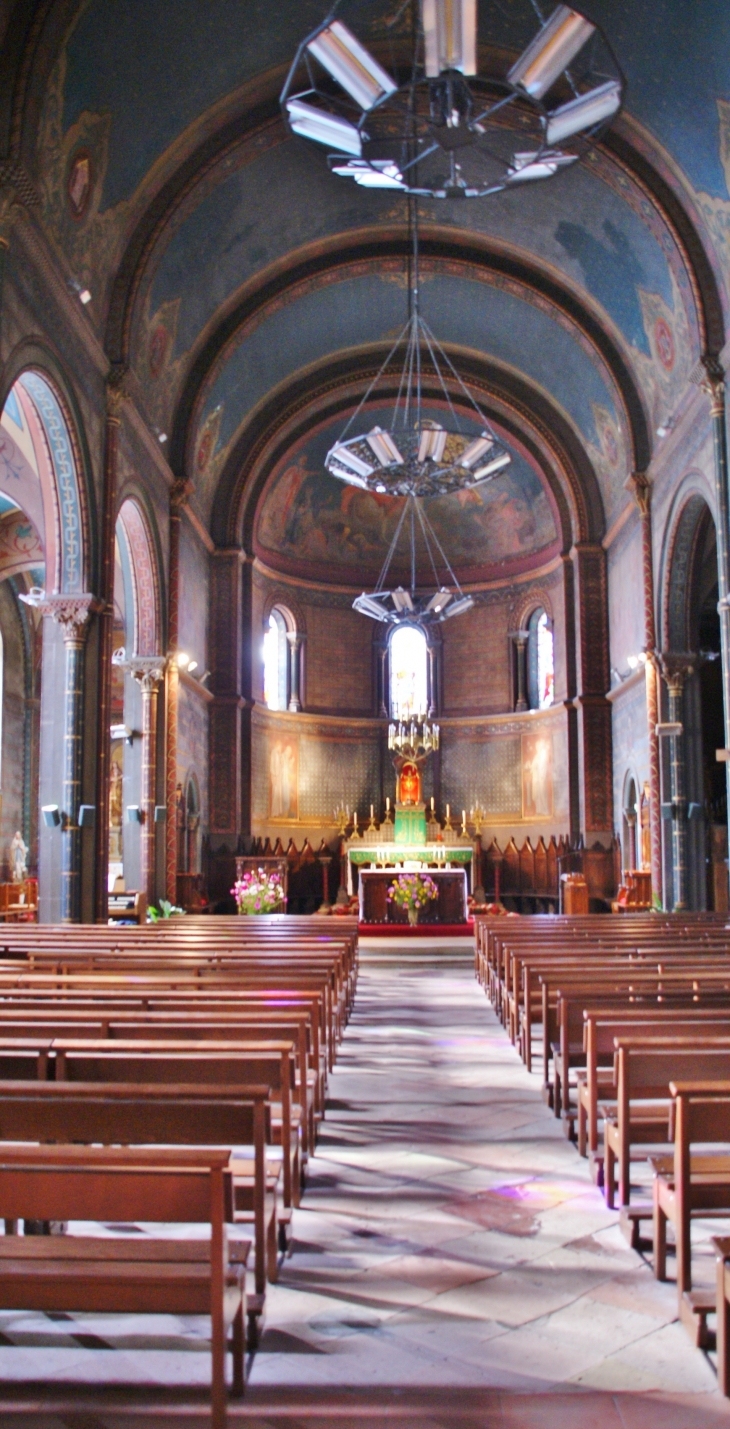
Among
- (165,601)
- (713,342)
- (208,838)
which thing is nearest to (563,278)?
(713,342)

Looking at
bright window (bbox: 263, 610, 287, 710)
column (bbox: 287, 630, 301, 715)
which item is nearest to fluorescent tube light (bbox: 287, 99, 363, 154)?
bright window (bbox: 263, 610, 287, 710)

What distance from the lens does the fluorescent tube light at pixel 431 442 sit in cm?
1638

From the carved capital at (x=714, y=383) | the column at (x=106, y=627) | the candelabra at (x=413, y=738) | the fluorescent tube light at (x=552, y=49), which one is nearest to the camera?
the fluorescent tube light at (x=552, y=49)

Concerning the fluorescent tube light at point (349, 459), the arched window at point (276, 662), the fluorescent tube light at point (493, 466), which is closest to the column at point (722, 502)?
the fluorescent tube light at point (493, 466)

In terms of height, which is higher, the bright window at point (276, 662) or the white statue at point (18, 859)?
the bright window at point (276, 662)

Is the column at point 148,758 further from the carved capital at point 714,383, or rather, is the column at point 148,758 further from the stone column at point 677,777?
the carved capital at point 714,383

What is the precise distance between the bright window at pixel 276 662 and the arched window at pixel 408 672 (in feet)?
11.6

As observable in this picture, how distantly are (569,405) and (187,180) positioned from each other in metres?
12.1

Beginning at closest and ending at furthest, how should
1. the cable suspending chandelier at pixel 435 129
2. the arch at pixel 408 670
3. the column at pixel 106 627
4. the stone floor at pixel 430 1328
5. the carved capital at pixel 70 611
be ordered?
the stone floor at pixel 430 1328 → the cable suspending chandelier at pixel 435 129 → the column at pixel 106 627 → the carved capital at pixel 70 611 → the arch at pixel 408 670

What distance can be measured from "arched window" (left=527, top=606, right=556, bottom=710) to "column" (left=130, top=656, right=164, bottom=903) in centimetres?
1343

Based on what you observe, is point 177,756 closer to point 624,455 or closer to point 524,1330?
point 624,455

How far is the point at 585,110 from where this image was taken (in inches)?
455

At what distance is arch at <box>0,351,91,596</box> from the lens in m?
16.6

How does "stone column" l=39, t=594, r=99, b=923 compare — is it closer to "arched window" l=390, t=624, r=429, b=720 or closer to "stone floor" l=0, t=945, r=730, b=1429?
"stone floor" l=0, t=945, r=730, b=1429
